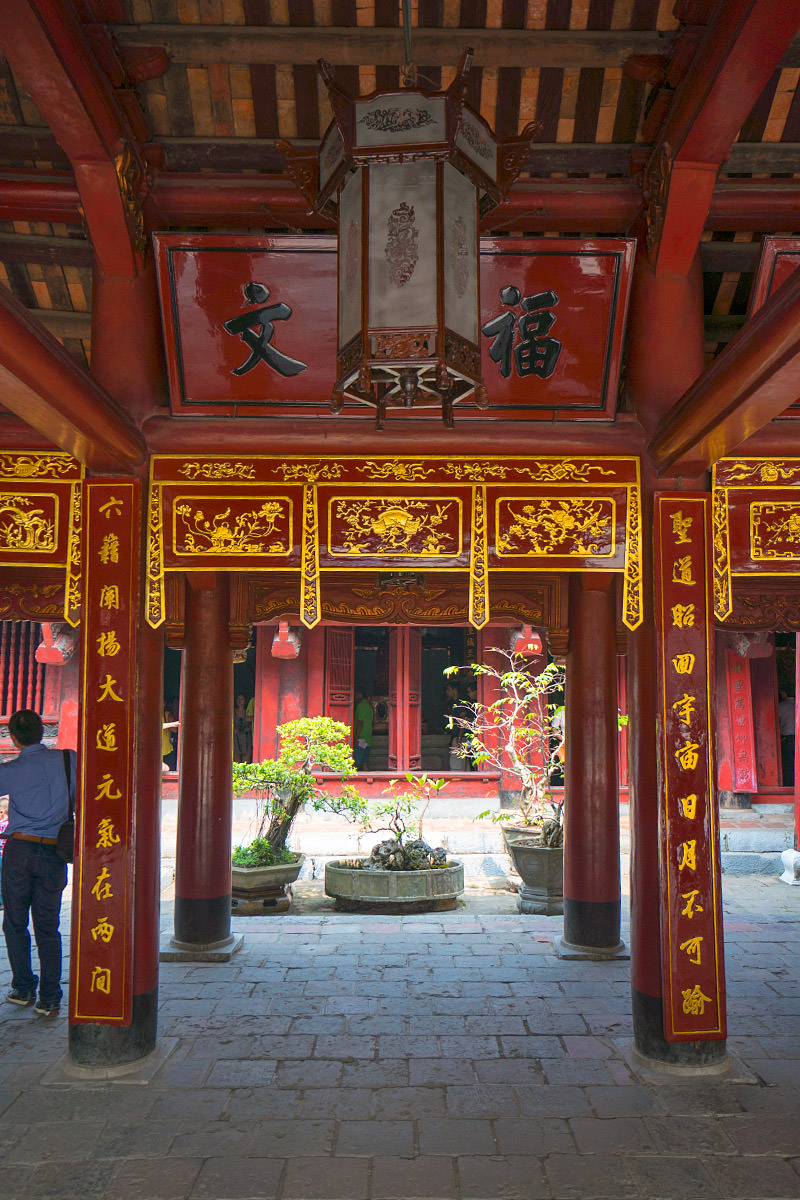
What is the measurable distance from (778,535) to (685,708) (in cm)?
107

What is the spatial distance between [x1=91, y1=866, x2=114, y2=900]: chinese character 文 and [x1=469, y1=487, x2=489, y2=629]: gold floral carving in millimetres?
2212

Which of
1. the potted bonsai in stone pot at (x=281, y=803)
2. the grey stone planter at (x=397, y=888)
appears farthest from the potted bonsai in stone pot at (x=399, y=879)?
the potted bonsai in stone pot at (x=281, y=803)

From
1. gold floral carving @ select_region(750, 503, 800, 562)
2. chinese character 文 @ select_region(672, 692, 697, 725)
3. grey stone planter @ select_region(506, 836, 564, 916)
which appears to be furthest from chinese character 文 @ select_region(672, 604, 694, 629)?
grey stone planter @ select_region(506, 836, 564, 916)

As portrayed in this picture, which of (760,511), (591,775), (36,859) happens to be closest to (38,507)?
(36,859)

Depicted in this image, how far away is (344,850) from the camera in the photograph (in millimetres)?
11680

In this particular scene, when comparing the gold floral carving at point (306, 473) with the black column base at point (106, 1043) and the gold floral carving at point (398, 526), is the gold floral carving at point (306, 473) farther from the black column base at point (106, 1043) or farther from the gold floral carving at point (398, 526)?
the black column base at point (106, 1043)

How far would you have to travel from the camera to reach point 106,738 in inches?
178

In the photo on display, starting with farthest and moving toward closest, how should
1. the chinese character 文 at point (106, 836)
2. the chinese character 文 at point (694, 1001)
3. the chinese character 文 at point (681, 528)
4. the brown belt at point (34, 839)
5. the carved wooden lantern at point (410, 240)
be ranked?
the brown belt at point (34, 839), the chinese character 文 at point (681, 528), the chinese character 文 at point (106, 836), the chinese character 文 at point (694, 1001), the carved wooden lantern at point (410, 240)

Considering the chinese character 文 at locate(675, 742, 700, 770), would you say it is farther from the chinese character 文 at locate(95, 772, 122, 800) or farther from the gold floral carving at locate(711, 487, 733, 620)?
the chinese character 文 at locate(95, 772, 122, 800)

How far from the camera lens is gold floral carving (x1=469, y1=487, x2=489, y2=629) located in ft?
15.7

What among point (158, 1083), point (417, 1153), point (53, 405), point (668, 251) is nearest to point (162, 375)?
point (53, 405)

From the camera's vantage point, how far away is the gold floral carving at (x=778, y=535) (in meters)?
4.77

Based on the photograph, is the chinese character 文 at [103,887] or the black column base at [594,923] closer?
the chinese character 文 at [103,887]

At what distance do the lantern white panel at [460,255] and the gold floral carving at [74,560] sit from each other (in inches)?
98.1
